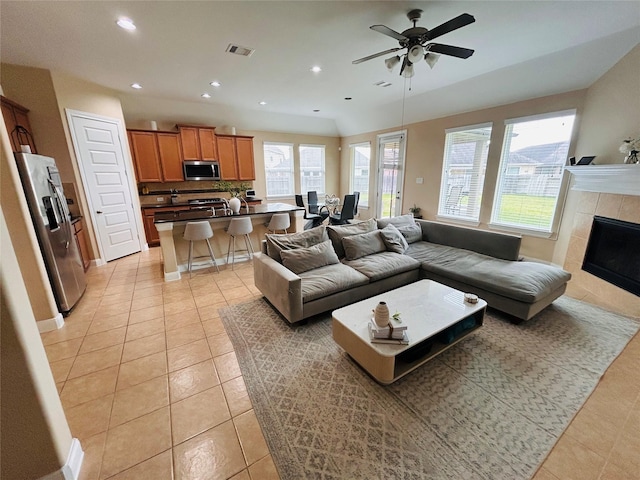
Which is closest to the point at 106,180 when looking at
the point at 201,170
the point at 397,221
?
the point at 201,170

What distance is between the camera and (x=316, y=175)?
7.87 metres

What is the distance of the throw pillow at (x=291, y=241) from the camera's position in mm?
2859

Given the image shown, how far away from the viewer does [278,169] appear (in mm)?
7164

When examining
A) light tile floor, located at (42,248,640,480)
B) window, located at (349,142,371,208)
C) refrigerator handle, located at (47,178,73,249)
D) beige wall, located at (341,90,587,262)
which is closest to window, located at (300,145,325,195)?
window, located at (349,142,371,208)

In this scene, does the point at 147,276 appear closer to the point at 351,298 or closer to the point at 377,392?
the point at 351,298

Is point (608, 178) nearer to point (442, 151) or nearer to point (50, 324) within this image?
point (442, 151)

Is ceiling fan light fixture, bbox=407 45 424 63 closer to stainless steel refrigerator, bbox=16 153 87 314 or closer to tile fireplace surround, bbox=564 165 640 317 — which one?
tile fireplace surround, bbox=564 165 640 317

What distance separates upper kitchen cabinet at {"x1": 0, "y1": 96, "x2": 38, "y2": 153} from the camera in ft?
10.4

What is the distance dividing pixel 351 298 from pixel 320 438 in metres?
1.40

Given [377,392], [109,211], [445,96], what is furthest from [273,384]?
[445,96]

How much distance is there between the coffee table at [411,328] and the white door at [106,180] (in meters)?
4.65

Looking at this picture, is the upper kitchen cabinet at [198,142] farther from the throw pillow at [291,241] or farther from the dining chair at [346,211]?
the throw pillow at [291,241]

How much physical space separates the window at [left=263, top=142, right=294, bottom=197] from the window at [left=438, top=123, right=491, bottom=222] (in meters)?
4.08

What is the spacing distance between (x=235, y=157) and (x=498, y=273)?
5.78 m
